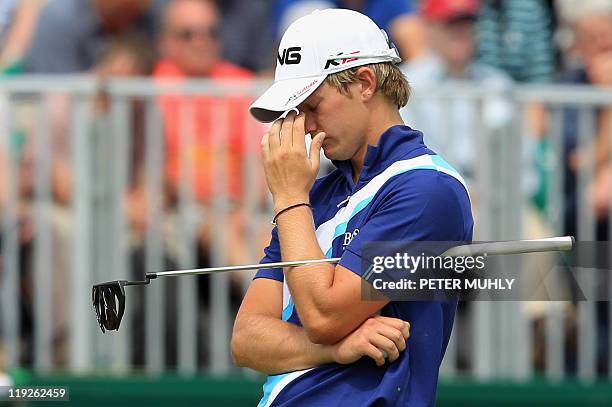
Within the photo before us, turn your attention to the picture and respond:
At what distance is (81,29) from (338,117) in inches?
218

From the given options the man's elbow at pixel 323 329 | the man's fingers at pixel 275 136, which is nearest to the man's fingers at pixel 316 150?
the man's fingers at pixel 275 136

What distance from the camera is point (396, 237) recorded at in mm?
4168

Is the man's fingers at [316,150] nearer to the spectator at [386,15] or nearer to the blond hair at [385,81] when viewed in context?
the blond hair at [385,81]

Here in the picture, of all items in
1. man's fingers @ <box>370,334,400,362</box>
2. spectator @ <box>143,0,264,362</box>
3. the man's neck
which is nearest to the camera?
man's fingers @ <box>370,334,400,362</box>

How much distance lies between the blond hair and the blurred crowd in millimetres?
3704

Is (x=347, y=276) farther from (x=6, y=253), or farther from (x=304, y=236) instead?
(x=6, y=253)

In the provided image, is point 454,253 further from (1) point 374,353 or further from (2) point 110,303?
(2) point 110,303

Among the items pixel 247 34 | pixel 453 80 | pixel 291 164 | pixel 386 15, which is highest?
pixel 386 15

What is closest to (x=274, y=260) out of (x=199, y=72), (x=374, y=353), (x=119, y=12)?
(x=374, y=353)

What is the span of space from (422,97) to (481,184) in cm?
67

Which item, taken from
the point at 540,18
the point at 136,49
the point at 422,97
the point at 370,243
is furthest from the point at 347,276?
the point at 540,18

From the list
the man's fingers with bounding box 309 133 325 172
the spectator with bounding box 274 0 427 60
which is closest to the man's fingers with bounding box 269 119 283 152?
the man's fingers with bounding box 309 133 325 172

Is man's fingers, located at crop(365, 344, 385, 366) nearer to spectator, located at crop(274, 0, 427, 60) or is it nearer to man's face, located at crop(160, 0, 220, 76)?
man's face, located at crop(160, 0, 220, 76)

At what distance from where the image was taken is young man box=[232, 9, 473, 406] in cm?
414
